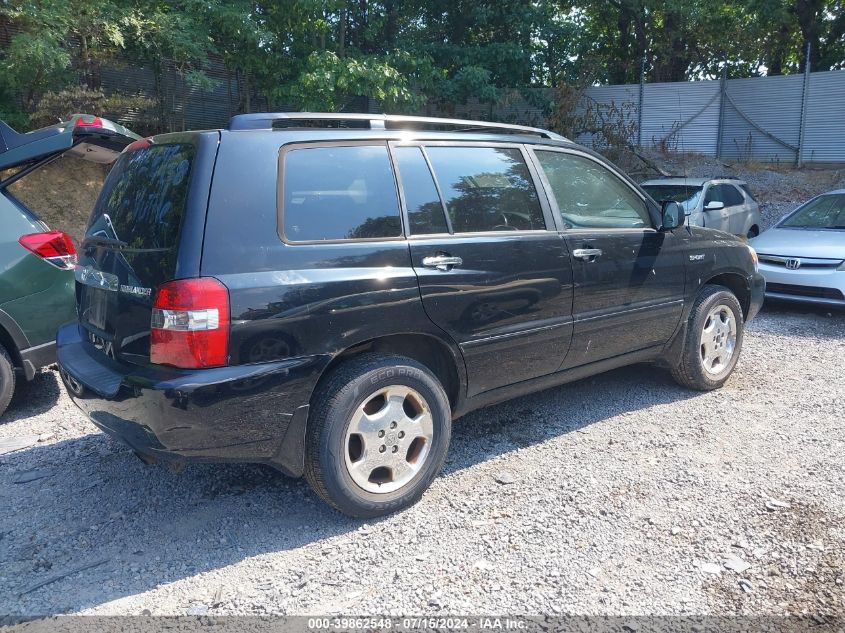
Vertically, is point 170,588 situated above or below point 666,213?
below

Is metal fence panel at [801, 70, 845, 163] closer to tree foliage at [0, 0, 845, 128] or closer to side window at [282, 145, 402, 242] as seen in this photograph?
tree foliage at [0, 0, 845, 128]

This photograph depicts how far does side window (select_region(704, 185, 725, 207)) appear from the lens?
35.5 ft

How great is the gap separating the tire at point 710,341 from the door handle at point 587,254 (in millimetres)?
1202

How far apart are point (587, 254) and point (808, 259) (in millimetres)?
4925

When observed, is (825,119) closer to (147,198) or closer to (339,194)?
(339,194)

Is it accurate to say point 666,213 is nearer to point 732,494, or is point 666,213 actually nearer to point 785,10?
point 732,494

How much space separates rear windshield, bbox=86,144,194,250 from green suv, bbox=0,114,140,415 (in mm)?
1477

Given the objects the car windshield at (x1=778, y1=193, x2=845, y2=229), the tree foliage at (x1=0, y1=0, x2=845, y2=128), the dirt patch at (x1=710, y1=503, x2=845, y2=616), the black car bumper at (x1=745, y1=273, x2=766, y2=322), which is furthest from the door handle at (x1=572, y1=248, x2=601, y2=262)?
the tree foliage at (x1=0, y1=0, x2=845, y2=128)

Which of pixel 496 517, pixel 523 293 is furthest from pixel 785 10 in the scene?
pixel 496 517

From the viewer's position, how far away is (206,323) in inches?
110

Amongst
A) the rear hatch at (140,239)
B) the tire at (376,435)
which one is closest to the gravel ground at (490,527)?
the tire at (376,435)

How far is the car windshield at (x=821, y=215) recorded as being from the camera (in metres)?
8.55

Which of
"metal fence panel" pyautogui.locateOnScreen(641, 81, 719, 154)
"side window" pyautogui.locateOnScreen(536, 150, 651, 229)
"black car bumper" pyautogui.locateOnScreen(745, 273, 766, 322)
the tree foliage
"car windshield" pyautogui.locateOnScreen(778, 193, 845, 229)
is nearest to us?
"side window" pyautogui.locateOnScreen(536, 150, 651, 229)

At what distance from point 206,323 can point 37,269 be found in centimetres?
277
